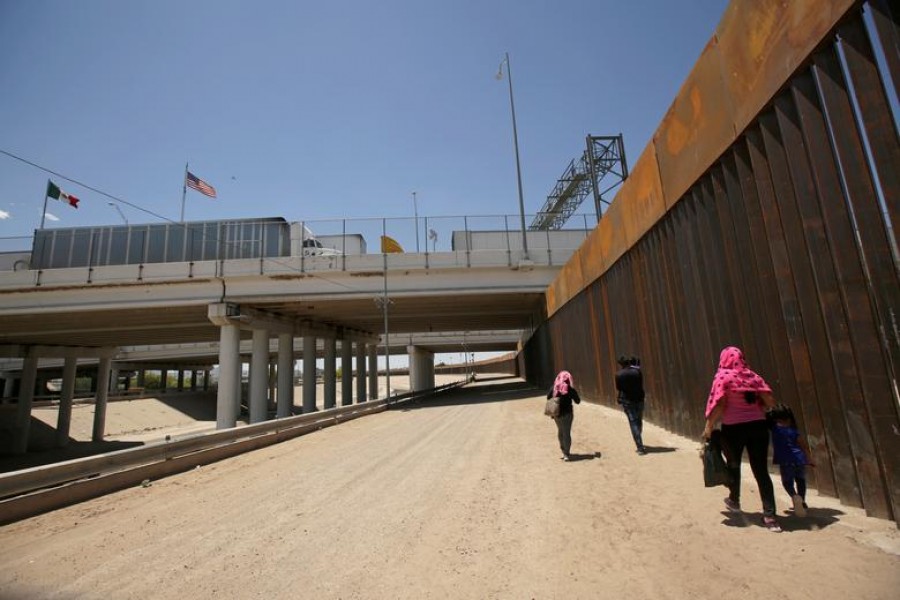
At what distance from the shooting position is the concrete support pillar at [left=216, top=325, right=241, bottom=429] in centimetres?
2729

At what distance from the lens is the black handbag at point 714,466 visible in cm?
453

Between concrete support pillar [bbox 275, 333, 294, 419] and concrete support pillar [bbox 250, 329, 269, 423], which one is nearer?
concrete support pillar [bbox 250, 329, 269, 423]

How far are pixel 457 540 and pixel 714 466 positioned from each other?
2758mm

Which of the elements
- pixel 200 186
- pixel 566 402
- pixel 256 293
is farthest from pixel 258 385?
pixel 566 402

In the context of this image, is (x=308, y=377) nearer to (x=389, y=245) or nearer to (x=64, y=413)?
(x=389, y=245)

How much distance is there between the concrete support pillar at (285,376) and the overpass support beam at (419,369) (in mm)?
22340

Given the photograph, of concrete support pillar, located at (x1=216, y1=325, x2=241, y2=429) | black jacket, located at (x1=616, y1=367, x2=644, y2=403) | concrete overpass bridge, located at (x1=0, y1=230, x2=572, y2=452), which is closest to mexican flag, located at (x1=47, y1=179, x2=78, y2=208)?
concrete overpass bridge, located at (x1=0, y1=230, x2=572, y2=452)

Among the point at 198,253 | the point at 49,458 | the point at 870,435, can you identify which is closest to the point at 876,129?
the point at 870,435

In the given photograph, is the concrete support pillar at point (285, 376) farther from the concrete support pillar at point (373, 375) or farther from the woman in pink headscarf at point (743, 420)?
the woman in pink headscarf at point (743, 420)

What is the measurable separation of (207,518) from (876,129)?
843 centimetres

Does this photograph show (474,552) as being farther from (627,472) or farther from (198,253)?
(198,253)

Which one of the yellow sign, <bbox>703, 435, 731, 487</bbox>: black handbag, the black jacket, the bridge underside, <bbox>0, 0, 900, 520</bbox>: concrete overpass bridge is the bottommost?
<bbox>703, 435, 731, 487</bbox>: black handbag

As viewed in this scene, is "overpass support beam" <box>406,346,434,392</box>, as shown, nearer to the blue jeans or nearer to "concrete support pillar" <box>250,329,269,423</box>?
"concrete support pillar" <box>250,329,269,423</box>

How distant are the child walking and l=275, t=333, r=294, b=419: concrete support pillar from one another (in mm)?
32866
